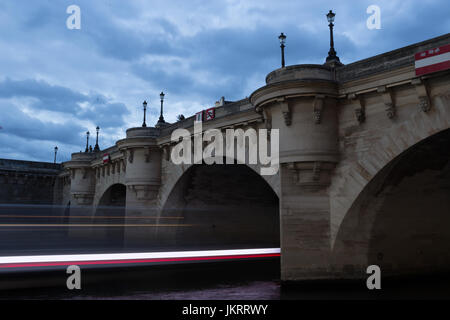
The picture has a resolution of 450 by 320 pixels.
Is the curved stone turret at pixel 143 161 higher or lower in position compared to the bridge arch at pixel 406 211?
higher

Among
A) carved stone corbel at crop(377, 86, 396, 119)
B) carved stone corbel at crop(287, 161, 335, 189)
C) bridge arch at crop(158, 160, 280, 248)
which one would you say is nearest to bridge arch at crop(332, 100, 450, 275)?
carved stone corbel at crop(377, 86, 396, 119)

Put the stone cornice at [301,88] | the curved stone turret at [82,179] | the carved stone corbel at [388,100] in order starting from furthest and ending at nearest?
the curved stone turret at [82,179], the stone cornice at [301,88], the carved stone corbel at [388,100]

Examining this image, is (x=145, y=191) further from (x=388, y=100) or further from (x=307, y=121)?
(x=388, y=100)

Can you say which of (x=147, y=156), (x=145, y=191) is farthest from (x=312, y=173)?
(x=145, y=191)

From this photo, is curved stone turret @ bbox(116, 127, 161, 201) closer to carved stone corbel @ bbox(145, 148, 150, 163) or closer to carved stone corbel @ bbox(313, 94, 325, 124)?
carved stone corbel @ bbox(145, 148, 150, 163)

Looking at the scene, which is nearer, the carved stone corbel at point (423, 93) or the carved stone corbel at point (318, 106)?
the carved stone corbel at point (423, 93)

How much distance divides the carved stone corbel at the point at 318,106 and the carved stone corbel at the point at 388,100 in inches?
91.7

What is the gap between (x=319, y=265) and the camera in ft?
54.3

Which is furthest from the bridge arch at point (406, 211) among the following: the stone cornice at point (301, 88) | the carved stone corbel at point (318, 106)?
the stone cornice at point (301, 88)

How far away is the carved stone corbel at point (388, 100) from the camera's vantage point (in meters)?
14.4

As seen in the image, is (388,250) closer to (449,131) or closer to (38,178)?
(449,131)

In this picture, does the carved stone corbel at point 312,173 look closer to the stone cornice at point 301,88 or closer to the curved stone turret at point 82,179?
the stone cornice at point 301,88

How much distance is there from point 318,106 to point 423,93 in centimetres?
405

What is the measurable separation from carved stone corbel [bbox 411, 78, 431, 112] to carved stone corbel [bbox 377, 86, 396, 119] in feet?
3.60
